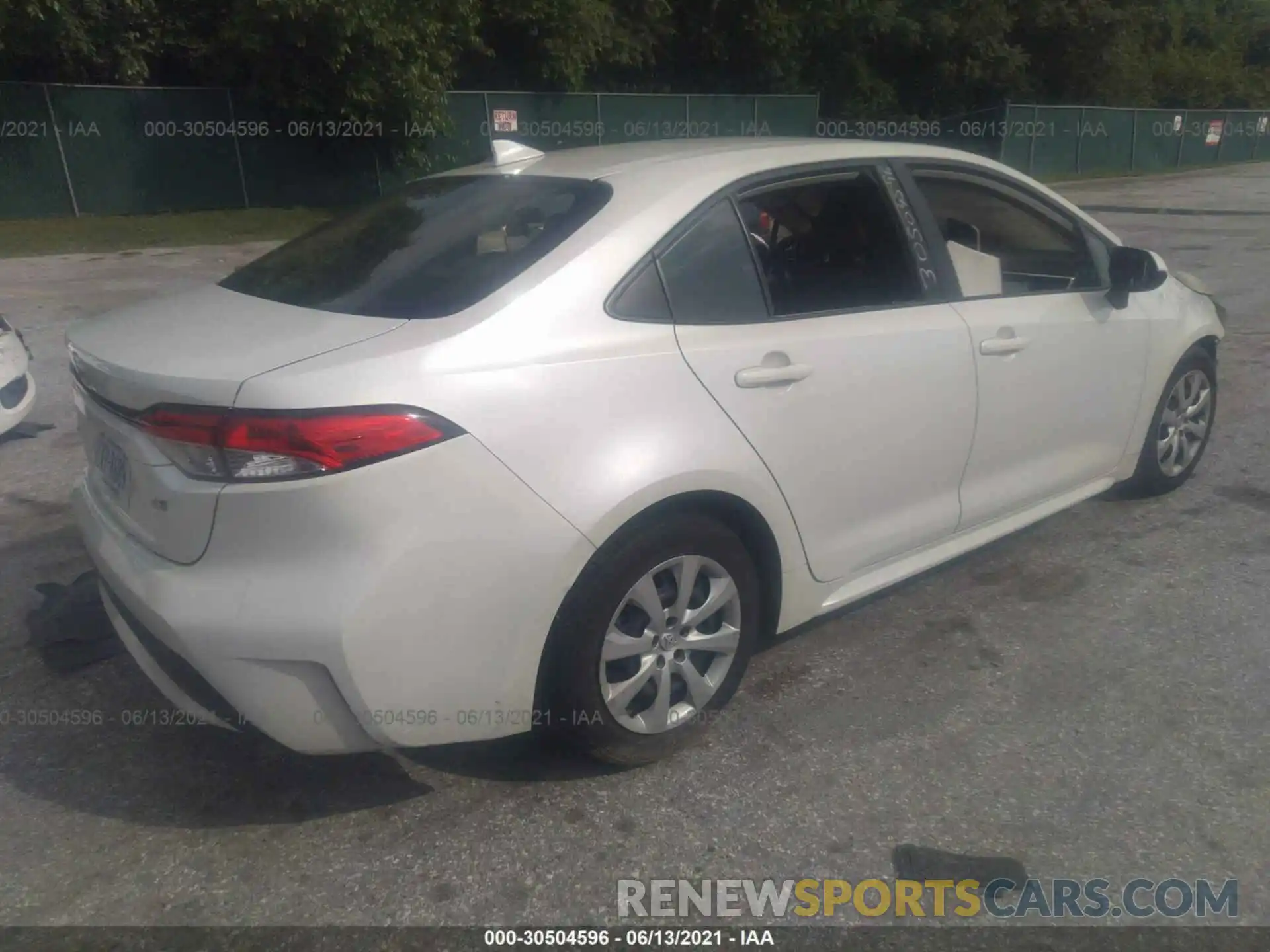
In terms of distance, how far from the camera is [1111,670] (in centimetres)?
354

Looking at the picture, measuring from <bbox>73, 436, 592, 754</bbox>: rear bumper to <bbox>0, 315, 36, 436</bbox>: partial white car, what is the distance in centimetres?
345

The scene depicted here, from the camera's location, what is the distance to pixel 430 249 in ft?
9.95

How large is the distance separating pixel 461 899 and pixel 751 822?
0.77 m

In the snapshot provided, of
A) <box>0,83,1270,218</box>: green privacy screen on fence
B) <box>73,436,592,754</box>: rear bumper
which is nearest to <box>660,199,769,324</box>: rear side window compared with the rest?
<box>73,436,592,754</box>: rear bumper

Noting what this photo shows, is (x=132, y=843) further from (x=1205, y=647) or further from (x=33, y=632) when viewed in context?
(x=1205, y=647)

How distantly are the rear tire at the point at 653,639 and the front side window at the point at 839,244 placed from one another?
889mm

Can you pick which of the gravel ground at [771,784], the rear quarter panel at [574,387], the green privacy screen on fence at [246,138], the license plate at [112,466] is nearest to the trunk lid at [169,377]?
the license plate at [112,466]

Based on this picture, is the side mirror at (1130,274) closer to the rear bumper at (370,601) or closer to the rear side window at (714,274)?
the rear side window at (714,274)

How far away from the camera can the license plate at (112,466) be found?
270 centimetres

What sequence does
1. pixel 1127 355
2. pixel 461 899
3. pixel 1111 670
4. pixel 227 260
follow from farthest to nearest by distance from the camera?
1. pixel 227 260
2. pixel 1127 355
3. pixel 1111 670
4. pixel 461 899

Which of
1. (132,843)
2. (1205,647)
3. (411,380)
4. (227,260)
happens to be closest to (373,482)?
(411,380)

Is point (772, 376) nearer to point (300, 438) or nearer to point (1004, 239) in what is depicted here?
point (300, 438)

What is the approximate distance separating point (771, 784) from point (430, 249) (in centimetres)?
176

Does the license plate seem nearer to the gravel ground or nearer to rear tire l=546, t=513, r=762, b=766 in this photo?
the gravel ground
